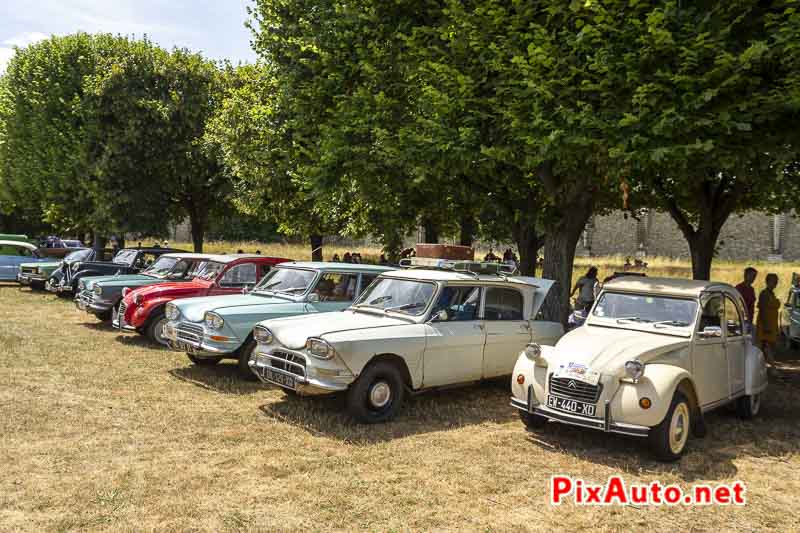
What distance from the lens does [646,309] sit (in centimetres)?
799

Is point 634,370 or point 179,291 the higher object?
point 179,291

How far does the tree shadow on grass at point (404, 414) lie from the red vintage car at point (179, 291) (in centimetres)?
417

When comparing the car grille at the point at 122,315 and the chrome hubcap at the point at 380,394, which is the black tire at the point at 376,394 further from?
the car grille at the point at 122,315

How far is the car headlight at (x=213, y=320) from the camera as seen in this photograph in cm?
938

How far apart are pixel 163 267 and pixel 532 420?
33.3 ft

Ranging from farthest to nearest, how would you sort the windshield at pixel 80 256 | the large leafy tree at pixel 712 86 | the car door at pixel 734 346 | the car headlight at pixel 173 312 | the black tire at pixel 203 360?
the windshield at pixel 80 256
the black tire at pixel 203 360
the car headlight at pixel 173 312
the large leafy tree at pixel 712 86
the car door at pixel 734 346

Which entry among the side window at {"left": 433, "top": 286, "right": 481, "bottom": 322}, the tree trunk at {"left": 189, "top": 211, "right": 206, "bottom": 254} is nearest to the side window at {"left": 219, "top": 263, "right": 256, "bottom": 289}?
the side window at {"left": 433, "top": 286, "right": 481, "bottom": 322}

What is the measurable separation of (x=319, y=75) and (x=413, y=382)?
29.1ft

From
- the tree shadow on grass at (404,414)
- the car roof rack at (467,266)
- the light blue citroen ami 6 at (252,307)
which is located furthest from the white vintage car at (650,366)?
the light blue citroen ami 6 at (252,307)

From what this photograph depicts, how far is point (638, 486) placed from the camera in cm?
611

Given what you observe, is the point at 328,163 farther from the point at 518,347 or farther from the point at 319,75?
the point at 518,347

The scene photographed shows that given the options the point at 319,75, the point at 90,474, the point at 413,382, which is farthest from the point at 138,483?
the point at 319,75

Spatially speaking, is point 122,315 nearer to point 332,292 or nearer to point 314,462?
point 332,292

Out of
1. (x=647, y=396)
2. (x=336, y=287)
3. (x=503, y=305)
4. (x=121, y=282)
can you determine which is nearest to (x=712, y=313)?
(x=647, y=396)
